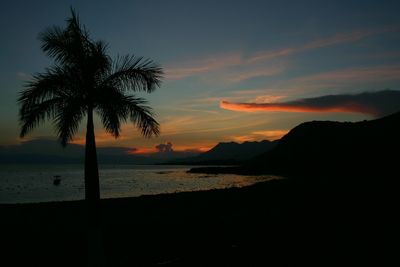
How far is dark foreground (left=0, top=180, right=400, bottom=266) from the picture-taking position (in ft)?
27.5

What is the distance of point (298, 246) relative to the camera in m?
9.29

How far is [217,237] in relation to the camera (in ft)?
36.7

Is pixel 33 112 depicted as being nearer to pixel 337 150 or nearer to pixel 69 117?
pixel 69 117

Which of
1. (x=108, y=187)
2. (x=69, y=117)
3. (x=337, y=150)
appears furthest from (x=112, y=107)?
(x=337, y=150)

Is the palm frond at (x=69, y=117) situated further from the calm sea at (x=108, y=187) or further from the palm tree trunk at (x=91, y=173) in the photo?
the calm sea at (x=108, y=187)

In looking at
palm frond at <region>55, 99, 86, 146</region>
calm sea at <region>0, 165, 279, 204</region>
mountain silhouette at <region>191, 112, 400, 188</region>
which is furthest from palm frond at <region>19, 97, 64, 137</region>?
mountain silhouette at <region>191, 112, 400, 188</region>

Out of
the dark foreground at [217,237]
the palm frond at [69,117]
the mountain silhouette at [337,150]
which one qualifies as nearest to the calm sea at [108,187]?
the mountain silhouette at [337,150]

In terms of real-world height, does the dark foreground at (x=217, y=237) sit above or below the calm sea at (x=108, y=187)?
above

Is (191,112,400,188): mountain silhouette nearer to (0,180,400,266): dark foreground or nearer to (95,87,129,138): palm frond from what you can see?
(0,180,400,266): dark foreground

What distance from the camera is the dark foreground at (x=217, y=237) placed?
27.5 ft

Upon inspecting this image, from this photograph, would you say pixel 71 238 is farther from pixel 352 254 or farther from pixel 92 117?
pixel 352 254

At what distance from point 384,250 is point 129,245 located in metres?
7.33

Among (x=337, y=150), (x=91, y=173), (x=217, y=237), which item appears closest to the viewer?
(x=91, y=173)

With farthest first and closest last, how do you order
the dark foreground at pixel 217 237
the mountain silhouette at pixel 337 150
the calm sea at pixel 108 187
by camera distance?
1. the mountain silhouette at pixel 337 150
2. the calm sea at pixel 108 187
3. the dark foreground at pixel 217 237
